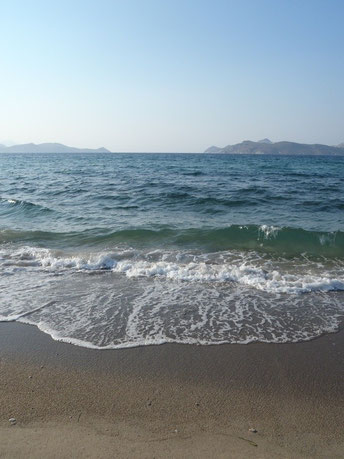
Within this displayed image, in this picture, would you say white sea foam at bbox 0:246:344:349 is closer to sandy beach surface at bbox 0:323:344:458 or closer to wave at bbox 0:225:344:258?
sandy beach surface at bbox 0:323:344:458

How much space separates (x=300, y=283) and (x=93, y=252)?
6.03 metres

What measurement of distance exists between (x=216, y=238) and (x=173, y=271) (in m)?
3.82

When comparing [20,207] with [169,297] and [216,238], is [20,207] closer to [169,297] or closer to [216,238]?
[216,238]

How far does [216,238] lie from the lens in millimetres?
12102

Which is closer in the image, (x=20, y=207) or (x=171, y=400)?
(x=171, y=400)

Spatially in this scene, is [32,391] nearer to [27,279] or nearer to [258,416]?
[258,416]

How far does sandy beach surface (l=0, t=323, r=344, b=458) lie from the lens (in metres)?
3.21

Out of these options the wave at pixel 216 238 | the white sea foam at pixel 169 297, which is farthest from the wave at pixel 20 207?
the white sea foam at pixel 169 297

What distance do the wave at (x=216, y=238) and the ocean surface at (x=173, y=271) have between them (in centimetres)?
4

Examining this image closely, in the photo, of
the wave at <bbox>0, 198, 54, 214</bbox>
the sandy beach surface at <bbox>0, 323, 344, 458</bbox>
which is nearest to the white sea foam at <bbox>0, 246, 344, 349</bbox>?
the sandy beach surface at <bbox>0, 323, 344, 458</bbox>

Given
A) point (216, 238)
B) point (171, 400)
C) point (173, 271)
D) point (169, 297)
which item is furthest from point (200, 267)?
point (171, 400)

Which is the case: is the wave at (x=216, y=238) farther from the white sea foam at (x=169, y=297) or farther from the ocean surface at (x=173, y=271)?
the white sea foam at (x=169, y=297)

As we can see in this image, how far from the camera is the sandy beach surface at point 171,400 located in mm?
3215

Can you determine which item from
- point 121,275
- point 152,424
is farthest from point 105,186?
point 152,424
